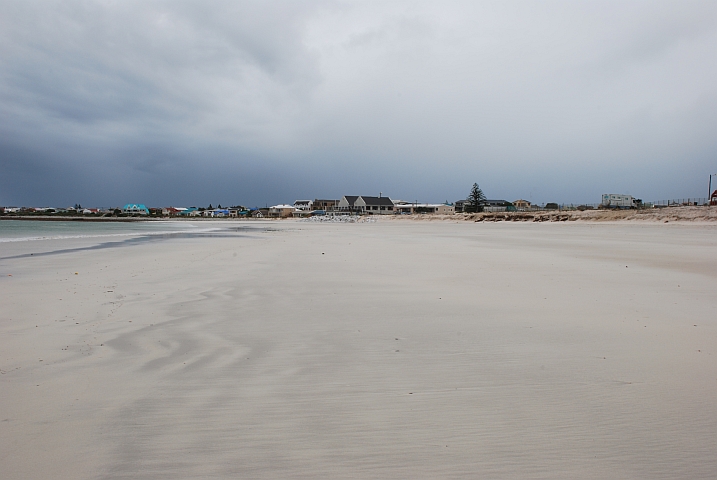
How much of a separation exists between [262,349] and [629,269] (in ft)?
30.7

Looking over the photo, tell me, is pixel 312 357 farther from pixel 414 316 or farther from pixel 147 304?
pixel 147 304

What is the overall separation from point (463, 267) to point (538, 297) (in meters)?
3.62

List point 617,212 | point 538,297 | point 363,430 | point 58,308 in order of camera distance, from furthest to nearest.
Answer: point 617,212 < point 538,297 < point 58,308 < point 363,430

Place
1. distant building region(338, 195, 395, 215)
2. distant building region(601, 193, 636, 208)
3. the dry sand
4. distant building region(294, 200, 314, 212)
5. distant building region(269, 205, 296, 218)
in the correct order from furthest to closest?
distant building region(294, 200, 314, 212)
distant building region(269, 205, 296, 218)
distant building region(338, 195, 395, 215)
distant building region(601, 193, 636, 208)
the dry sand

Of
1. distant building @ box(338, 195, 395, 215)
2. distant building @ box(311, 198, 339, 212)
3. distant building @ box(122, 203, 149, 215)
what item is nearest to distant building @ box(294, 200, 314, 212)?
distant building @ box(311, 198, 339, 212)

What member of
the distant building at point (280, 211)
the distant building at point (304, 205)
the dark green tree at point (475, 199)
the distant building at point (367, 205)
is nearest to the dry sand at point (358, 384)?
the dark green tree at point (475, 199)

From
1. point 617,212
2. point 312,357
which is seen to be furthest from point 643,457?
point 617,212

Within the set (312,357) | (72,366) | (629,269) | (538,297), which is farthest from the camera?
(629,269)

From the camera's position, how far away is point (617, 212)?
43969 mm

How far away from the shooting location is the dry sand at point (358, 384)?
244 centimetres

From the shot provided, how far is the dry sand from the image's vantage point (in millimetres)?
2439

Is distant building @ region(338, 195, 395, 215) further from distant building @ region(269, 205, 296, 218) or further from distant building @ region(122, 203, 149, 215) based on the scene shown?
distant building @ region(122, 203, 149, 215)

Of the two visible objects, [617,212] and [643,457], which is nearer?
[643,457]

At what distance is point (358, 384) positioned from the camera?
3.44 metres
